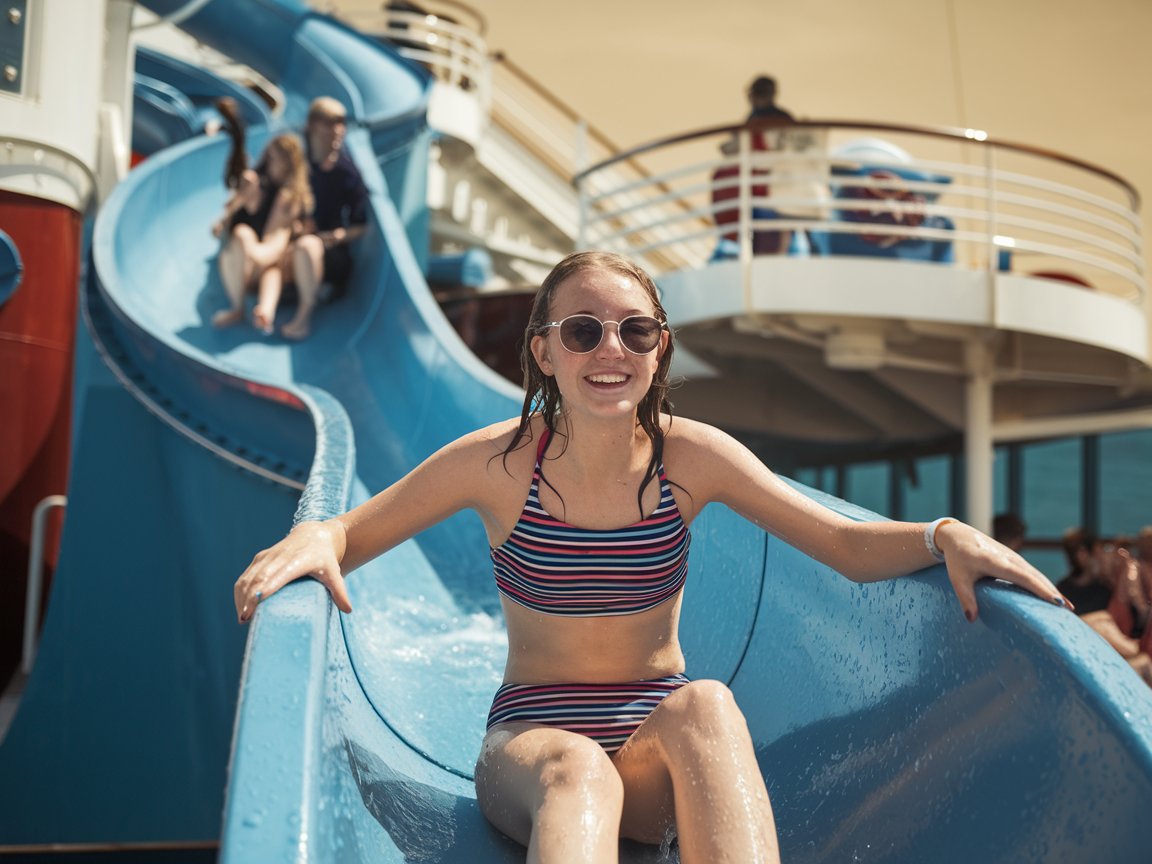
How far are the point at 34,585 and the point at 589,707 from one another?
389 centimetres

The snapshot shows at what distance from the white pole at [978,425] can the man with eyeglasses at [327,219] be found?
12.5 feet

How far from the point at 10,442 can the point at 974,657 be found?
431 centimetres

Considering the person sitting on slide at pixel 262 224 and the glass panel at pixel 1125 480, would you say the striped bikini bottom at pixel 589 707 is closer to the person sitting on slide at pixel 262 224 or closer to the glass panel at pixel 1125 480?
the person sitting on slide at pixel 262 224

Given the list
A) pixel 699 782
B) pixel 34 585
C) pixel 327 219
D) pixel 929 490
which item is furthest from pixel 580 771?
pixel 929 490

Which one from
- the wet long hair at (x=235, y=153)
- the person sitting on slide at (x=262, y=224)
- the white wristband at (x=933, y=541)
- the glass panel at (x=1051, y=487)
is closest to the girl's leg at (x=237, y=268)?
the person sitting on slide at (x=262, y=224)

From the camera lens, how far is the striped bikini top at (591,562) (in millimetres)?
1951

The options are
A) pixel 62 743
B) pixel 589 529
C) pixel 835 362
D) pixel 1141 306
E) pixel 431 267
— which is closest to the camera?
pixel 589 529

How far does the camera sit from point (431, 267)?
954cm

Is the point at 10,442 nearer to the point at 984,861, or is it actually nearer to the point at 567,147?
the point at 984,861

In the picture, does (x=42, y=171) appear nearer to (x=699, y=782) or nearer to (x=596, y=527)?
(x=596, y=527)

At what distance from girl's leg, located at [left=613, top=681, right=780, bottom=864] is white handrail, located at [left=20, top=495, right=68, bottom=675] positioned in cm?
390

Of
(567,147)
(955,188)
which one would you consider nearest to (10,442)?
(955,188)

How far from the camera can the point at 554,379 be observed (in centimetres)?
210

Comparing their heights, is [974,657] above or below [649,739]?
above
